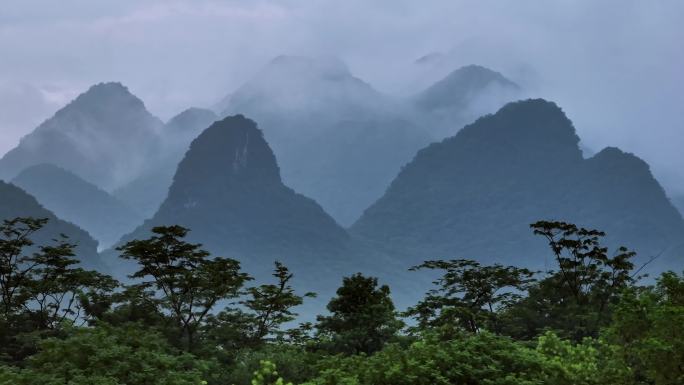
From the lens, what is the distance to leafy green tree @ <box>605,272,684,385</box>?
9.27 meters

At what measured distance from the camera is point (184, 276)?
60.9 feet

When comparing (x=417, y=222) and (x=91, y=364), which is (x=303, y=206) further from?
(x=91, y=364)

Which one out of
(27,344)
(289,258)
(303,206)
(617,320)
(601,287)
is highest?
(303,206)

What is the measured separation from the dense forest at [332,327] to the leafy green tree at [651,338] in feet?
0.07

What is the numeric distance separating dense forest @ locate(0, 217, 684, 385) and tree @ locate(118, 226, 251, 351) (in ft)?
0.14

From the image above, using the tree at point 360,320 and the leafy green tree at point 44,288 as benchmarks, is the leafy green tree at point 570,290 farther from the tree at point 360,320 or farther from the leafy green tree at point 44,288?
the leafy green tree at point 44,288

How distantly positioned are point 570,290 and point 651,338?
13.6 meters

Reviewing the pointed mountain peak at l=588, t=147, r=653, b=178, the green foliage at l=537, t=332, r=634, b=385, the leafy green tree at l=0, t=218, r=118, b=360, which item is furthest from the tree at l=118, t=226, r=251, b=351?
the pointed mountain peak at l=588, t=147, r=653, b=178

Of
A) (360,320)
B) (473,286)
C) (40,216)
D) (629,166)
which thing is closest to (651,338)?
(360,320)

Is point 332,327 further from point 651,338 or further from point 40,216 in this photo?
point 40,216

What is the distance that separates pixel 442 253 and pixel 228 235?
195 feet

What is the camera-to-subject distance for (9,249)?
66.7 feet

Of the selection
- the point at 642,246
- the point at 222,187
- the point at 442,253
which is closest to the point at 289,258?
the point at 222,187

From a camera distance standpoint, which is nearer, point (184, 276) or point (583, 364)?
point (583, 364)
